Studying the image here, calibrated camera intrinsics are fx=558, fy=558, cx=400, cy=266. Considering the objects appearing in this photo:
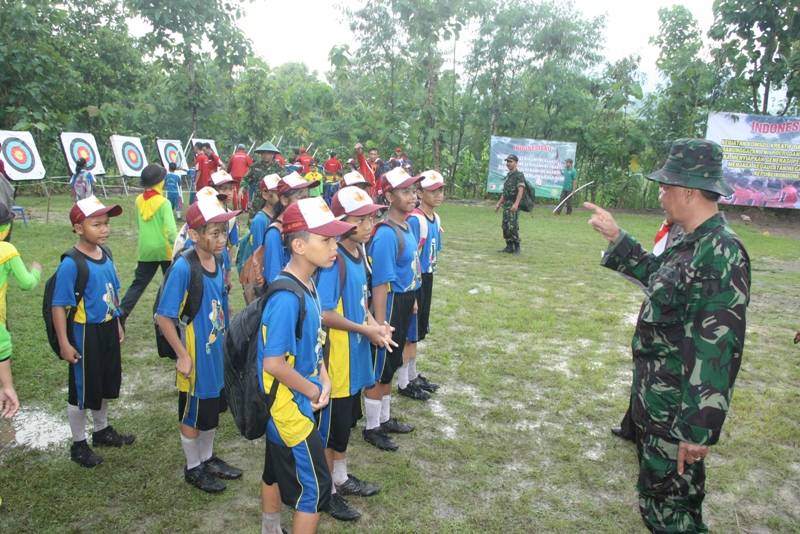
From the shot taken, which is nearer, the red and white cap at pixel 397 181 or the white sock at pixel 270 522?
the white sock at pixel 270 522

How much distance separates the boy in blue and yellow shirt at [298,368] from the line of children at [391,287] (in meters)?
1.07

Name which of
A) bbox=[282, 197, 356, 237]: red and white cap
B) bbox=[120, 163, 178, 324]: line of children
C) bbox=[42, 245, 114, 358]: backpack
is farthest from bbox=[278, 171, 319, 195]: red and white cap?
bbox=[282, 197, 356, 237]: red and white cap

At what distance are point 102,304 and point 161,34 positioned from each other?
17904 millimetres

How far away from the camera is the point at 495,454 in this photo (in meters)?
4.03

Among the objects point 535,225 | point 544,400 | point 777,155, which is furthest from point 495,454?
point 777,155

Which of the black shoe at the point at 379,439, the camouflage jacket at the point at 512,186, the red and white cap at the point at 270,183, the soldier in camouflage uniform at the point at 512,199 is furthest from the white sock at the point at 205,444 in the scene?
the camouflage jacket at the point at 512,186

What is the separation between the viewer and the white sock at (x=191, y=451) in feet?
11.4

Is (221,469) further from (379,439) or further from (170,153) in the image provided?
(170,153)

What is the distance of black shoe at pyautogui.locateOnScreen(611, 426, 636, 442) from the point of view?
4270mm

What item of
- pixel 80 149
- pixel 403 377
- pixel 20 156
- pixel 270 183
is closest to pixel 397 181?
pixel 270 183

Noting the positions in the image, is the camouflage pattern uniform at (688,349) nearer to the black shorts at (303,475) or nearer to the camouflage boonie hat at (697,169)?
the camouflage boonie hat at (697,169)

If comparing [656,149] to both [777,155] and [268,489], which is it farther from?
[268,489]

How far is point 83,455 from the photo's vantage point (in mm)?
3717

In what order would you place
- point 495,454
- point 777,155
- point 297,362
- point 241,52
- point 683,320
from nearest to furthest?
point 683,320 → point 297,362 → point 495,454 → point 777,155 → point 241,52
